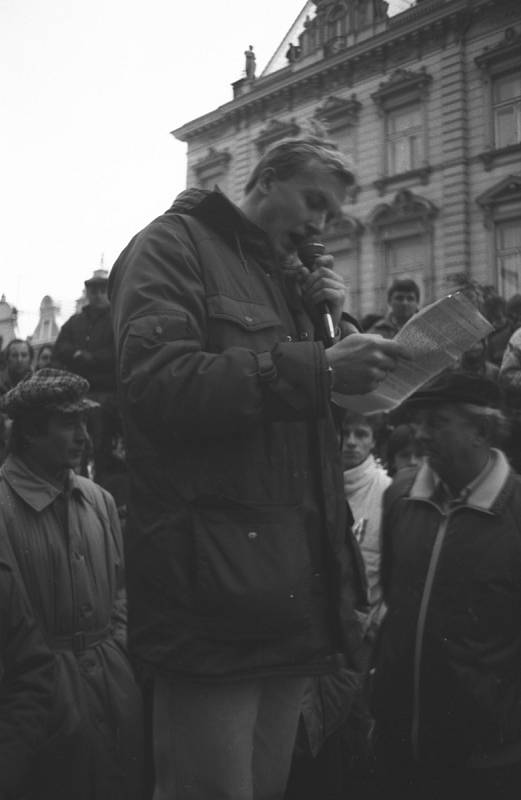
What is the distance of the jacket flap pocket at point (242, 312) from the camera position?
6.14 ft

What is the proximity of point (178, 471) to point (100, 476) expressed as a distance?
15.4 ft

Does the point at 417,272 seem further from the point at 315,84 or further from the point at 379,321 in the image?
the point at 379,321

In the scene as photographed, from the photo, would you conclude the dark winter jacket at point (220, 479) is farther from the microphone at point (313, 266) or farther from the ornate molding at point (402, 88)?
the ornate molding at point (402, 88)

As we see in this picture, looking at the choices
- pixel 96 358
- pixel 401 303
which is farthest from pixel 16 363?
pixel 401 303

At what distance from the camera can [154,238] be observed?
189 centimetres

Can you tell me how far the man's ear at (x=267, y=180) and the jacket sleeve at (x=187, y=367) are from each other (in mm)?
410

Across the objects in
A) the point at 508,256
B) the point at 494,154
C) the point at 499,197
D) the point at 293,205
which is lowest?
the point at 293,205

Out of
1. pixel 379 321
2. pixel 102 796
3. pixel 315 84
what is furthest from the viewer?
pixel 315 84

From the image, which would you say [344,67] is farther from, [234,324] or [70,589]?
[234,324]

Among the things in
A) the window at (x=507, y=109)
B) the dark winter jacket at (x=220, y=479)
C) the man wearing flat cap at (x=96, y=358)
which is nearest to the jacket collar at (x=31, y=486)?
the dark winter jacket at (x=220, y=479)

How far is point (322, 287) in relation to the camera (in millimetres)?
2064

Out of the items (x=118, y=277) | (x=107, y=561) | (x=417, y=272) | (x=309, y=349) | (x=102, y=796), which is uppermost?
(x=417, y=272)

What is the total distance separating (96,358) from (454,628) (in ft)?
14.3

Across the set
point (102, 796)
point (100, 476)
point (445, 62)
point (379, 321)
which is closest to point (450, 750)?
point (102, 796)
